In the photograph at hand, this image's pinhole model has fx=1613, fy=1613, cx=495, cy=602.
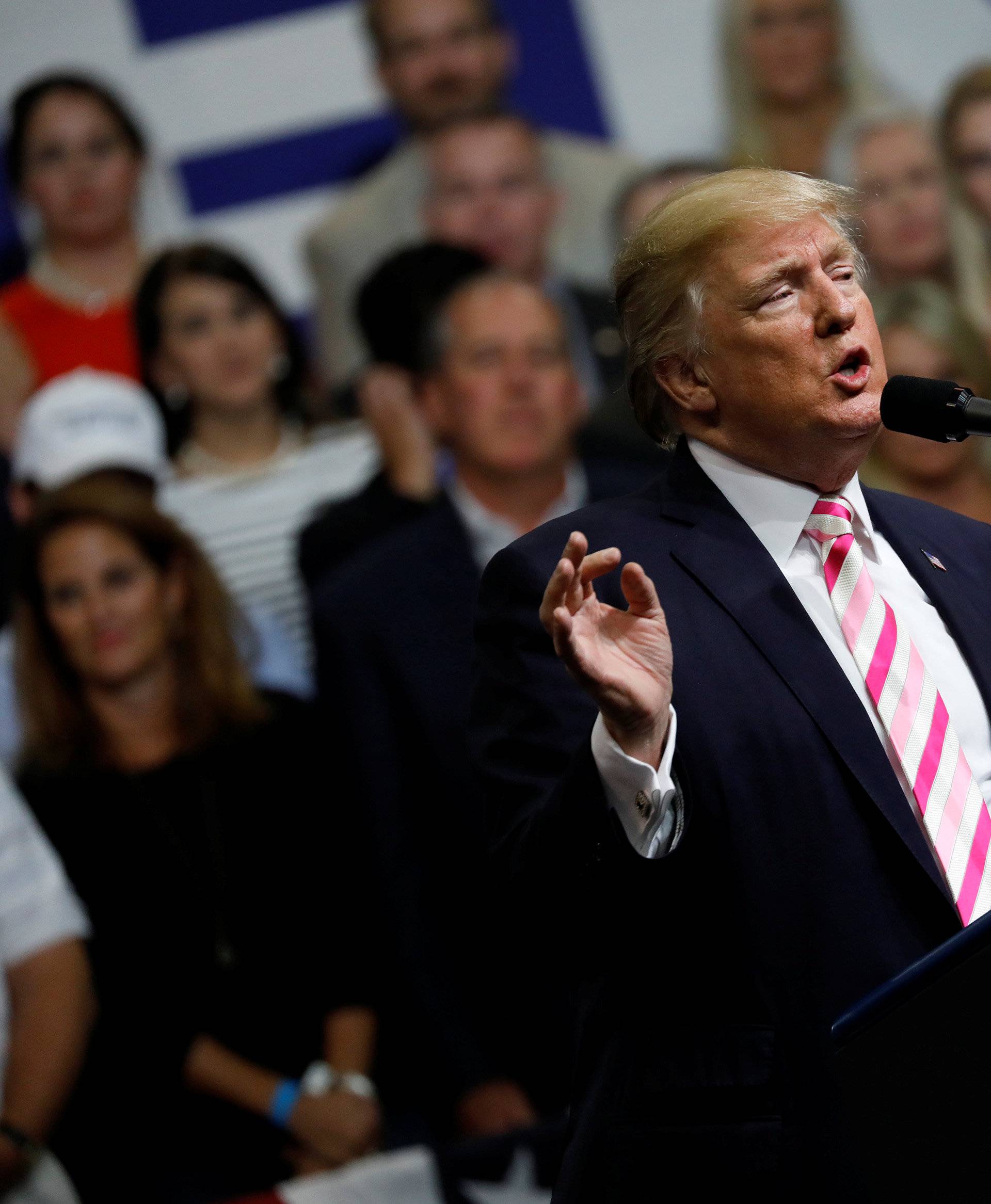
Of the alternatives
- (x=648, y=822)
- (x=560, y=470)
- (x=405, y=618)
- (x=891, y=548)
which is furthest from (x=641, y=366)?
(x=560, y=470)

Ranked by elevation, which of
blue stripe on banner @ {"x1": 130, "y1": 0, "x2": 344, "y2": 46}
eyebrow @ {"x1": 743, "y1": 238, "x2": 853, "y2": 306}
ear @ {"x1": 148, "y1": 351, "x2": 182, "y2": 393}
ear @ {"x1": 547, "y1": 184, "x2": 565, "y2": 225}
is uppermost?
blue stripe on banner @ {"x1": 130, "y1": 0, "x2": 344, "y2": 46}

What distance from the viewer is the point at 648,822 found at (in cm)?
147

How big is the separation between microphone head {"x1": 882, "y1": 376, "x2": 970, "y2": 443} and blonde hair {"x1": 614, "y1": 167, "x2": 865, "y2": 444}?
0.83ft

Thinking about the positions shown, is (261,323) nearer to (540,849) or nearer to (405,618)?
(405,618)

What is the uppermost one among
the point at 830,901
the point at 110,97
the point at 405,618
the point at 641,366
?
the point at 110,97

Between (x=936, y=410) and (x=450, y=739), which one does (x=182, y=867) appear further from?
(x=936, y=410)

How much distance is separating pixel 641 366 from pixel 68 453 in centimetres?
238

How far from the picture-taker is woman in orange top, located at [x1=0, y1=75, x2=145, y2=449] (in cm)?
413

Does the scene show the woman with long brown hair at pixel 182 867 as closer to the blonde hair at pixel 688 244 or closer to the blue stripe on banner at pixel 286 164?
the blue stripe on banner at pixel 286 164

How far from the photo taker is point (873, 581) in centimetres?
175

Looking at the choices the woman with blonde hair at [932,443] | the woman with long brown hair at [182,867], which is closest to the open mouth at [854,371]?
the woman with long brown hair at [182,867]

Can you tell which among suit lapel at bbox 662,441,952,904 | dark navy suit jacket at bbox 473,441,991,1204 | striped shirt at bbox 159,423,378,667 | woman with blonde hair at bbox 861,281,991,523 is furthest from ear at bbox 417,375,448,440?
dark navy suit jacket at bbox 473,441,991,1204

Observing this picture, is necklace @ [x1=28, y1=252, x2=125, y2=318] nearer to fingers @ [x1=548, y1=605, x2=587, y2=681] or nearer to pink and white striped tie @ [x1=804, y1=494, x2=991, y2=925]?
pink and white striped tie @ [x1=804, y1=494, x2=991, y2=925]

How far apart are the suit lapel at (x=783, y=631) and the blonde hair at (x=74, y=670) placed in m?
1.91
